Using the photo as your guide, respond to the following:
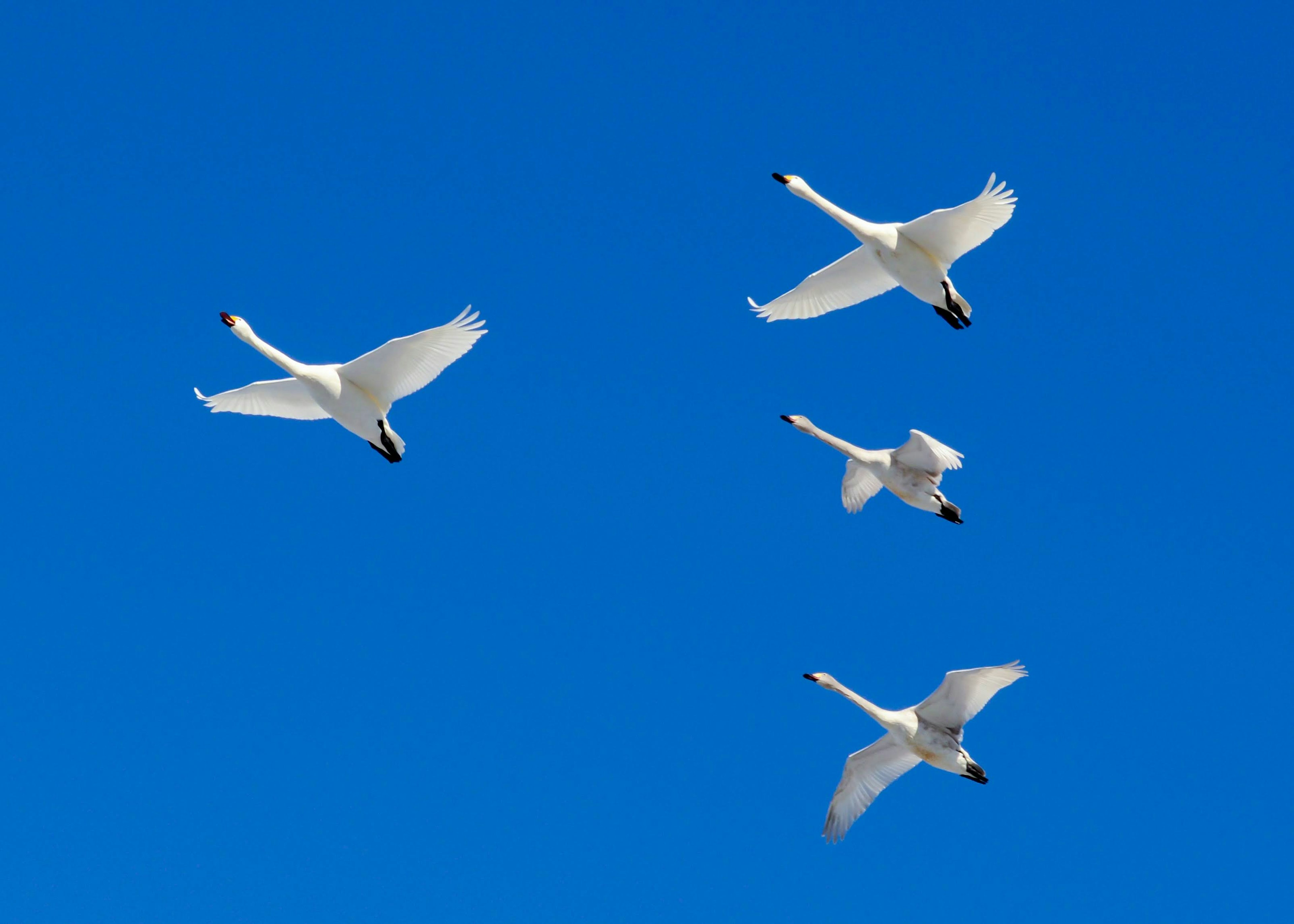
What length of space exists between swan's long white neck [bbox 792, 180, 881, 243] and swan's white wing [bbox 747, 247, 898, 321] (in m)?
1.35

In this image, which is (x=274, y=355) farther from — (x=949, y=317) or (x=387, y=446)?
(x=949, y=317)

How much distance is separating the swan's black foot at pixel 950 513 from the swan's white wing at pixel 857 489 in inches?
120

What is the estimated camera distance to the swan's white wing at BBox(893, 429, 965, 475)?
29.5 m

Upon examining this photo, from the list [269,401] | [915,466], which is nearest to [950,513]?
[915,466]

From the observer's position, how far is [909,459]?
30.5 m

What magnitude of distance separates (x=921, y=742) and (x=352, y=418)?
12.8m

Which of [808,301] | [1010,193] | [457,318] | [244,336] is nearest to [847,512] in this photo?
[808,301]

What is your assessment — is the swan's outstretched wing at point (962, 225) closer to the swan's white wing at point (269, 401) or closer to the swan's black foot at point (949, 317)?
the swan's black foot at point (949, 317)

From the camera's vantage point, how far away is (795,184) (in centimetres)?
3216

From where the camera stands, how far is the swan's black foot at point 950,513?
101ft

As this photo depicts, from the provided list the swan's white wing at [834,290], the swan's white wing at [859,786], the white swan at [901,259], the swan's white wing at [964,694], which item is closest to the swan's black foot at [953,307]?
the white swan at [901,259]

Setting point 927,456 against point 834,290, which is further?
point 834,290

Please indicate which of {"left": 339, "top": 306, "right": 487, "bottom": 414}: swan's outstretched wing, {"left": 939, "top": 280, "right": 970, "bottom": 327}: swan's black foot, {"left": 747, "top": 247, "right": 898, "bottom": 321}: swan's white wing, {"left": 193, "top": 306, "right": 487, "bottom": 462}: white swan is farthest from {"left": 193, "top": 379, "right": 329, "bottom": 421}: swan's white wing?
{"left": 939, "top": 280, "right": 970, "bottom": 327}: swan's black foot

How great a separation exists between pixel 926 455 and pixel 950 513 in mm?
1766
